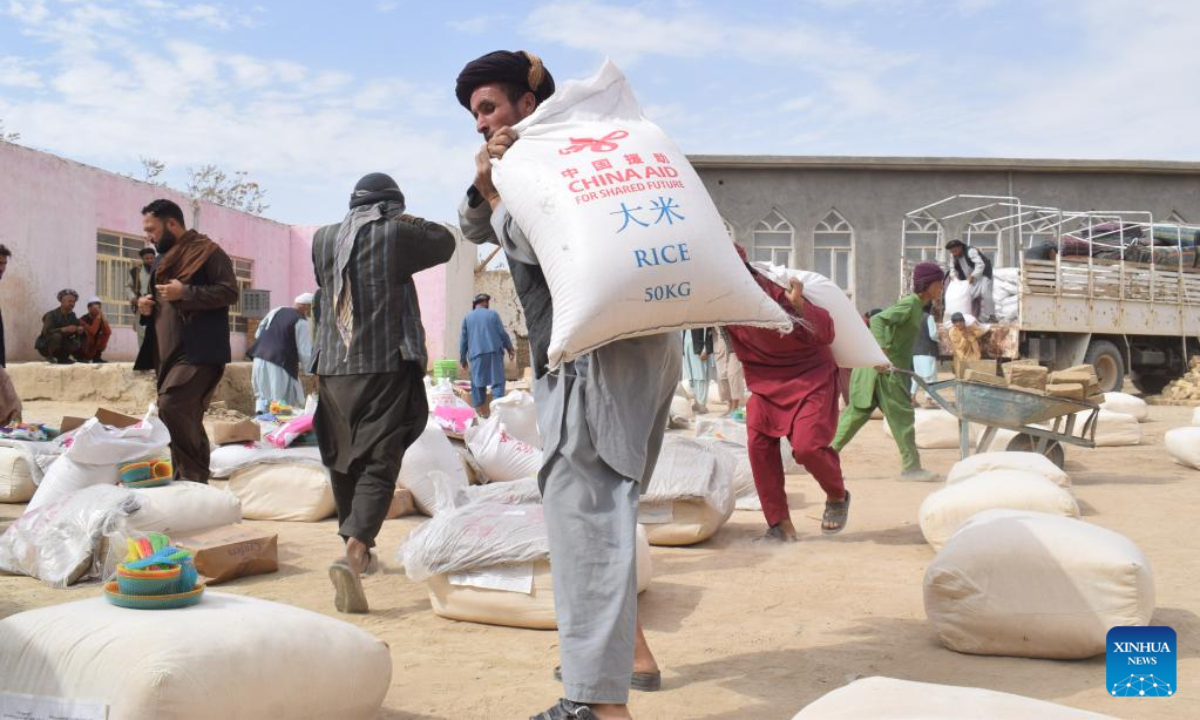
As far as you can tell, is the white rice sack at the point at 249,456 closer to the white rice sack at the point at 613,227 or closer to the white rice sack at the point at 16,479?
the white rice sack at the point at 16,479

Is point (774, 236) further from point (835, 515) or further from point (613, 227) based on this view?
point (613, 227)

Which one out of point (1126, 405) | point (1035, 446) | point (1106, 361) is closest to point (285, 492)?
point (1035, 446)

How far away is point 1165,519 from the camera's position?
18.7 ft

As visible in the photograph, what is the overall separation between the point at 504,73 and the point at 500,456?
11.6 feet

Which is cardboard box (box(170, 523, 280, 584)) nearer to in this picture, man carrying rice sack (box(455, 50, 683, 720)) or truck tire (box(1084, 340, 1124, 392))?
man carrying rice sack (box(455, 50, 683, 720))

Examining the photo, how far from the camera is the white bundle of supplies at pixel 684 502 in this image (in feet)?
15.9

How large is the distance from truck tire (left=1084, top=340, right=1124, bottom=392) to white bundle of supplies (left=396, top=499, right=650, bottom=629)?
13.3m

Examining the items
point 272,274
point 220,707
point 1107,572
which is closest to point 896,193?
point 272,274

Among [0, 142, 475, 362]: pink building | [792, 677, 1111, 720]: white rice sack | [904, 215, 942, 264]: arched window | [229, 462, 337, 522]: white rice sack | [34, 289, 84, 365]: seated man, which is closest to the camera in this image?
[792, 677, 1111, 720]: white rice sack

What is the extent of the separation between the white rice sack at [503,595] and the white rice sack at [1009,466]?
2758mm

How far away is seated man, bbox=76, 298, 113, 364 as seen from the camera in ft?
45.6

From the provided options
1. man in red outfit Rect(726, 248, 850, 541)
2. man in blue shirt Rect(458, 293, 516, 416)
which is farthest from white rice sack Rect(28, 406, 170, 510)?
man in blue shirt Rect(458, 293, 516, 416)

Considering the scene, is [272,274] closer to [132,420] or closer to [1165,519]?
[132,420]

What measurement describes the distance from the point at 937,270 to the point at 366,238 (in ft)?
14.0
